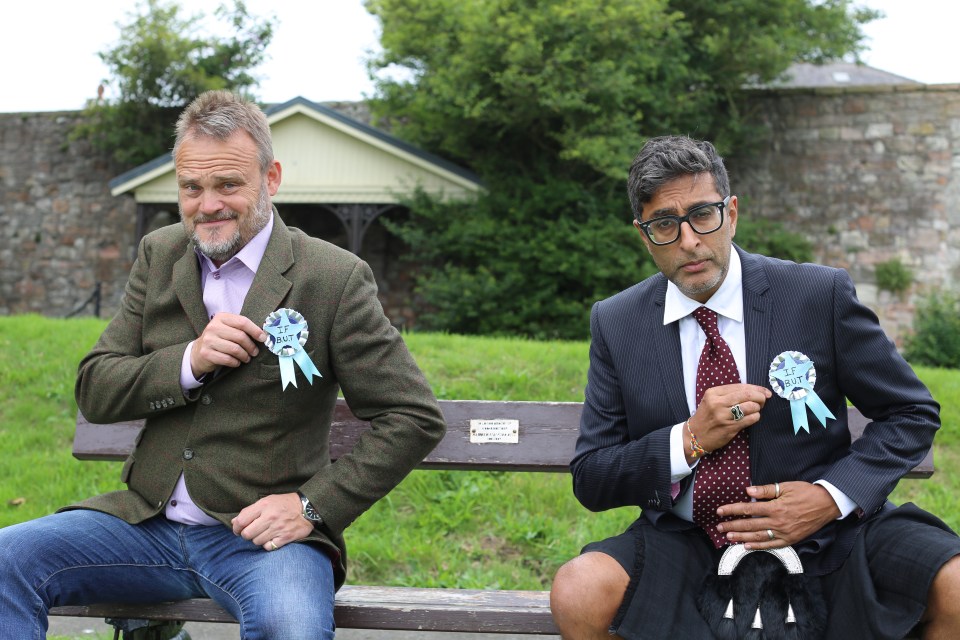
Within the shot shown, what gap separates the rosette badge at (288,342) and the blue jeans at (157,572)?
480 mm

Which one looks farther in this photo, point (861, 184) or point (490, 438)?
point (861, 184)

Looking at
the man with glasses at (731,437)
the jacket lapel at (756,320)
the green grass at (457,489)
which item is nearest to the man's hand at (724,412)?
the man with glasses at (731,437)

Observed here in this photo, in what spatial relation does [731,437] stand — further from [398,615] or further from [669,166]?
[398,615]

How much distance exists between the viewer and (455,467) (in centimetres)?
Answer: 339

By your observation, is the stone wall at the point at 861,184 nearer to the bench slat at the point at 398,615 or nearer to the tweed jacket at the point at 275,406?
the tweed jacket at the point at 275,406

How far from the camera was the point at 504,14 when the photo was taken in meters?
13.5

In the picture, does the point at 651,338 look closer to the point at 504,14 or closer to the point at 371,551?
the point at 371,551

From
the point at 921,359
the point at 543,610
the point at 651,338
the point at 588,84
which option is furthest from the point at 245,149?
the point at 921,359

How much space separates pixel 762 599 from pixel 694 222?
40.6 inches

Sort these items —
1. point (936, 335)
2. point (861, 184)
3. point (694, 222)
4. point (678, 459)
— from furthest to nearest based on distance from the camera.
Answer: point (861, 184)
point (936, 335)
point (694, 222)
point (678, 459)

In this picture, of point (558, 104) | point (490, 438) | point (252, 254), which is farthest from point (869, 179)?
point (252, 254)

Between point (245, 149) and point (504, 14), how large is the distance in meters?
11.3

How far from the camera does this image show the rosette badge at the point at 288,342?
8.87ft

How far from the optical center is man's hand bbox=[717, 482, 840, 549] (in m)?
2.55
